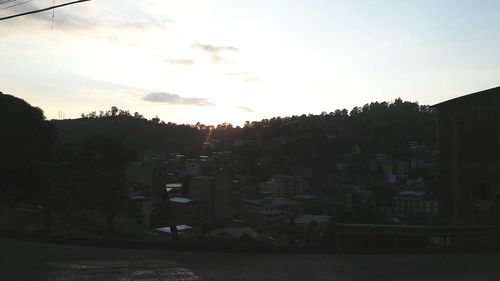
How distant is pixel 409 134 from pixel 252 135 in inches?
2628

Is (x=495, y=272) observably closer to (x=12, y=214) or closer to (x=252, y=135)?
(x=12, y=214)

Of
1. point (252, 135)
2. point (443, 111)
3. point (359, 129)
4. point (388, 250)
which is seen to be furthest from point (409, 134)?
point (388, 250)

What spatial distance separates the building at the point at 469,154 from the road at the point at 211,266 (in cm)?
1037

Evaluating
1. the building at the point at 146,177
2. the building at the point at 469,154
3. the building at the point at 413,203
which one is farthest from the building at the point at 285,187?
the building at the point at 469,154

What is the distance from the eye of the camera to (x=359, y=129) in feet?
545

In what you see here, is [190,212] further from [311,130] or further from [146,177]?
[311,130]

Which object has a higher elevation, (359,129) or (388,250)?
(359,129)

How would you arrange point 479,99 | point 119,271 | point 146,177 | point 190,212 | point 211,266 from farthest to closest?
1. point 146,177
2. point 190,212
3. point 479,99
4. point 211,266
5. point 119,271

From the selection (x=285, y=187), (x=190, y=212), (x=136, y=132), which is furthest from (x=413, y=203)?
(x=136, y=132)

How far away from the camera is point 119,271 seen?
679 cm

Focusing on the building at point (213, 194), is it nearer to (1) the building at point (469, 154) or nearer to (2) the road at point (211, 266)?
(1) the building at point (469, 154)

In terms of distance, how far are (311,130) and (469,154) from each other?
138 meters

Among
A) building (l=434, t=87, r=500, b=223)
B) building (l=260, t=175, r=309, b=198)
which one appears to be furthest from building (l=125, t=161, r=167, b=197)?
building (l=434, t=87, r=500, b=223)

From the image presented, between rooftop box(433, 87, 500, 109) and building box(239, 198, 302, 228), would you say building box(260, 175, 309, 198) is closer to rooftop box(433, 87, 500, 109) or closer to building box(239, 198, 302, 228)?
building box(239, 198, 302, 228)
